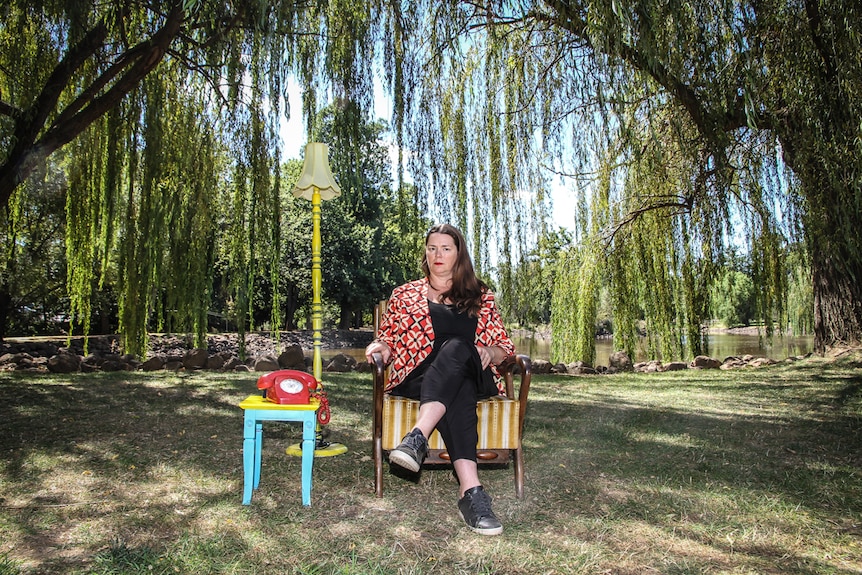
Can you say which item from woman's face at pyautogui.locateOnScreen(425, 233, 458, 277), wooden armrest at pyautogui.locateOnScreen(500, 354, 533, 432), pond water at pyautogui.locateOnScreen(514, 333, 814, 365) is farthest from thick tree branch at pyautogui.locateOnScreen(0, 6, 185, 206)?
pond water at pyautogui.locateOnScreen(514, 333, 814, 365)

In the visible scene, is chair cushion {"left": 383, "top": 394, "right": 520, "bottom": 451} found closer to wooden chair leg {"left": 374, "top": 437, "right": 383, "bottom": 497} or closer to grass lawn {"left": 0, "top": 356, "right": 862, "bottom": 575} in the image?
wooden chair leg {"left": 374, "top": 437, "right": 383, "bottom": 497}

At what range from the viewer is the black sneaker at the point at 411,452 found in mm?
2037

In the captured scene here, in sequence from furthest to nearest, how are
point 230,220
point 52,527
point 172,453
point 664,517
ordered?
point 230,220
point 172,453
point 664,517
point 52,527

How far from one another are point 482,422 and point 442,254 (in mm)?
706

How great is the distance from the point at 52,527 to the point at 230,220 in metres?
3.05

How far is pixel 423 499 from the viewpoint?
7.83 feet

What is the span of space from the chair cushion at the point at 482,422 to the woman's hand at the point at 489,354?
0.52 ft

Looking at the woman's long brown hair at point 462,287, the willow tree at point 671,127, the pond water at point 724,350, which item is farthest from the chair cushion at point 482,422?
the pond water at point 724,350

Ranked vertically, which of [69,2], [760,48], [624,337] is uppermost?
[69,2]

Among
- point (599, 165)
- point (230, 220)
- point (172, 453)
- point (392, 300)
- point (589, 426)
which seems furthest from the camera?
point (599, 165)

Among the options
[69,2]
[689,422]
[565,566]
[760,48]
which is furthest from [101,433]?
[760,48]

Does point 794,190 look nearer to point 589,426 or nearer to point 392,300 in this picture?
point 589,426

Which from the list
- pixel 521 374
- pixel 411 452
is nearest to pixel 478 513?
pixel 411 452

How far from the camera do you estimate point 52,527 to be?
199 centimetres
